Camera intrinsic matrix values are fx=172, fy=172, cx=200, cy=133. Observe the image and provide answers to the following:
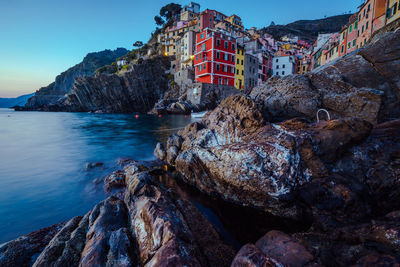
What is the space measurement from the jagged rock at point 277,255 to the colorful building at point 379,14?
33870mm

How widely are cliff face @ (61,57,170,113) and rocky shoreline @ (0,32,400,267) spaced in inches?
2199

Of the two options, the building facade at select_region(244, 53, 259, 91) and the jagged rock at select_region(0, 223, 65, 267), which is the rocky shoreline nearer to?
the jagged rock at select_region(0, 223, 65, 267)

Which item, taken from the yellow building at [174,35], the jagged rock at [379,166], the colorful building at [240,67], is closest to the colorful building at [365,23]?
the colorful building at [240,67]

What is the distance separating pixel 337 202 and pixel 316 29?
14772cm

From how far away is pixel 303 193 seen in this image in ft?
16.0

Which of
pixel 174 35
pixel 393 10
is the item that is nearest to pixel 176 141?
pixel 393 10

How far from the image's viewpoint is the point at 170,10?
8712cm

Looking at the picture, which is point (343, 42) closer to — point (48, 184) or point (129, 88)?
point (48, 184)

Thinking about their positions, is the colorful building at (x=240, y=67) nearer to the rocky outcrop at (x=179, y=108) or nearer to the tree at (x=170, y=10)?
the rocky outcrop at (x=179, y=108)

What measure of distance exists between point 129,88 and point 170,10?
55.7 meters

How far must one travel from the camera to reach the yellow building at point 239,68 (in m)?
41.8

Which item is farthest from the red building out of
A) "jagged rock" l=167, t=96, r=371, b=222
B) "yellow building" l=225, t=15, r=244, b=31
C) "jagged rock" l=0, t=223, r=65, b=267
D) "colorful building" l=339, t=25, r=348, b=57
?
"yellow building" l=225, t=15, r=244, b=31

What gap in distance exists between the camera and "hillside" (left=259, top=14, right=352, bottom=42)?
340ft

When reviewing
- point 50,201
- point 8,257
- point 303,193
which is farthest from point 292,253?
point 50,201
